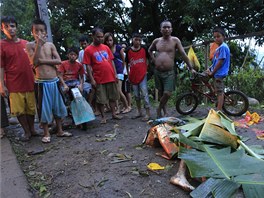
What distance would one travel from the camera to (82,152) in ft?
11.4

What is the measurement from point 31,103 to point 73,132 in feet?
2.77

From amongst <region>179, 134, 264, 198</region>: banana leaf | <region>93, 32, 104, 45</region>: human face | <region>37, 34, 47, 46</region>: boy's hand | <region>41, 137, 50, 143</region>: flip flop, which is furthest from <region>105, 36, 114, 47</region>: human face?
<region>179, 134, 264, 198</region>: banana leaf

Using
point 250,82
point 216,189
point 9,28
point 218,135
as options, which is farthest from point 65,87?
point 250,82

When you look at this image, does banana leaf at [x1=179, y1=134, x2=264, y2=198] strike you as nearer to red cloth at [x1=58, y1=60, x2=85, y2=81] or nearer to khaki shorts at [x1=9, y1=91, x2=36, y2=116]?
khaki shorts at [x1=9, y1=91, x2=36, y2=116]

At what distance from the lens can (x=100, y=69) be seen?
4785 mm

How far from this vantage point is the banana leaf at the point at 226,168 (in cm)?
213

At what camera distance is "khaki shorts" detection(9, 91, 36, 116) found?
4.02m

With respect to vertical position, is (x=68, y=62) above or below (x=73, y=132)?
above

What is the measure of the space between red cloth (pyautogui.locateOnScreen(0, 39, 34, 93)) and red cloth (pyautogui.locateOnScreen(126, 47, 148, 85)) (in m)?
1.87

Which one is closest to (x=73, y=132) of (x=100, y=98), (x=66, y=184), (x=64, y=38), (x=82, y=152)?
(x=100, y=98)

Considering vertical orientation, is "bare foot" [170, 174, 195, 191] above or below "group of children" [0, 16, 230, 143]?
below

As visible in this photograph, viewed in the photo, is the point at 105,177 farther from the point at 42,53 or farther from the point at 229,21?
the point at 229,21

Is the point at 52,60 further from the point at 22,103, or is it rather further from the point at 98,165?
the point at 98,165

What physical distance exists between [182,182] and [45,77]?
2.54 m
